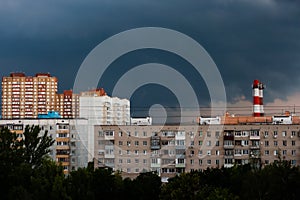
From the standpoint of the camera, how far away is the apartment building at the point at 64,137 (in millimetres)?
47503

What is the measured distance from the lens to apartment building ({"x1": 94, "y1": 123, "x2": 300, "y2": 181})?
1700 inches

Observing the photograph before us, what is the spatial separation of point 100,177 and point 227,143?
16.1 m

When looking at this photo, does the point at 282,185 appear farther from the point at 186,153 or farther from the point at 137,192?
the point at 186,153

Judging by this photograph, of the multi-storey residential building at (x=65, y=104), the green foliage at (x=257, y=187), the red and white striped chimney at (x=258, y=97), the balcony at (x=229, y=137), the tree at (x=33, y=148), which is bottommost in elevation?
the green foliage at (x=257, y=187)

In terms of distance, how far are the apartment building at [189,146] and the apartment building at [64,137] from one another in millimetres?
3632

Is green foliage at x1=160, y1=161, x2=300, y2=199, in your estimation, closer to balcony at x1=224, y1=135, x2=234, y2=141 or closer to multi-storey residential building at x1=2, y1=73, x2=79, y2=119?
balcony at x1=224, y1=135, x2=234, y2=141

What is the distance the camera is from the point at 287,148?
142 feet

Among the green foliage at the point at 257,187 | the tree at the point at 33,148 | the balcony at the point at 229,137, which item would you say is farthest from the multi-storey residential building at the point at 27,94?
the green foliage at the point at 257,187

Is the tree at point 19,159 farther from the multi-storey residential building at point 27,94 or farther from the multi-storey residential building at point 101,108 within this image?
the multi-storey residential building at point 27,94

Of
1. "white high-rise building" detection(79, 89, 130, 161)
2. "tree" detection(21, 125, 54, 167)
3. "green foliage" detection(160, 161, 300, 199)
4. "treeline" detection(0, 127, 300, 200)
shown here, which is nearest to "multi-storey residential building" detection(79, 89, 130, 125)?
"white high-rise building" detection(79, 89, 130, 161)

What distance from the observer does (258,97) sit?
173 ft

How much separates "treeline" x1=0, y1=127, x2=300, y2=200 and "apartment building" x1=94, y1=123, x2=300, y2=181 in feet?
31.3

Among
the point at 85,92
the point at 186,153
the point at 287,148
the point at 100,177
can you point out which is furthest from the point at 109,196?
the point at 85,92

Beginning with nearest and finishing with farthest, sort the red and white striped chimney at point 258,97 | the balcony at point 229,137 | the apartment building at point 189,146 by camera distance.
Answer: the apartment building at point 189,146 → the balcony at point 229,137 → the red and white striped chimney at point 258,97
